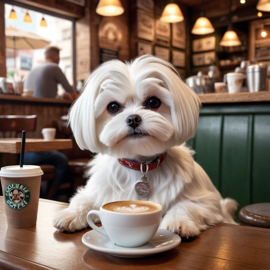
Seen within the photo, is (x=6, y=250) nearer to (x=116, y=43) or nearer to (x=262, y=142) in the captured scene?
(x=262, y=142)

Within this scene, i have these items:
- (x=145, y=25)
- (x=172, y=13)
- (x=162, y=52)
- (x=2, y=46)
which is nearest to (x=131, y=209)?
(x=2, y=46)

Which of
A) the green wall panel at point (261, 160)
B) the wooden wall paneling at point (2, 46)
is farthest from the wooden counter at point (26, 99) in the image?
the green wall panel at point (261, 160)

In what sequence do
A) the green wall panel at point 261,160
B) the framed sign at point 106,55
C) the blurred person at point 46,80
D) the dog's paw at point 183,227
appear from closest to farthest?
the dog's paw at point 183,227 < the green wall panel at point 261,160 < the blurred person at point 46,80 < the framed sign at point 106,55

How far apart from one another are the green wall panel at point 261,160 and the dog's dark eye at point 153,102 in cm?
137

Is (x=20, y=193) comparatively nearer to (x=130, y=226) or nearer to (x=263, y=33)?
(x=130, y=226)

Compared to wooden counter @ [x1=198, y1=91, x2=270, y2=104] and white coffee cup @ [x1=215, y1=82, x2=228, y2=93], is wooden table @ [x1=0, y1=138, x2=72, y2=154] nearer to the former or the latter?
wooden counter @ [x1=198, y1=91, x2=270, y2=104]

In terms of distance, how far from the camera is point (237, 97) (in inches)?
83.5

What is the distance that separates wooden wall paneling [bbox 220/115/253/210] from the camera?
7.24 feet

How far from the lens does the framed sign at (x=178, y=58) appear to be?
23.7 feet

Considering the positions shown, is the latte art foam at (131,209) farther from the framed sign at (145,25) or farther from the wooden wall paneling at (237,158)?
the framed sign at (145,25)

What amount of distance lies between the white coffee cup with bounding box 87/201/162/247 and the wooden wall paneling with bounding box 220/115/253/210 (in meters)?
1.71

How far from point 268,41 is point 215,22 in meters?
1.19

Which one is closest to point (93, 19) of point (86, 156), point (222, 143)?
point (86, 156)

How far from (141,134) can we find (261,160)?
151cm
